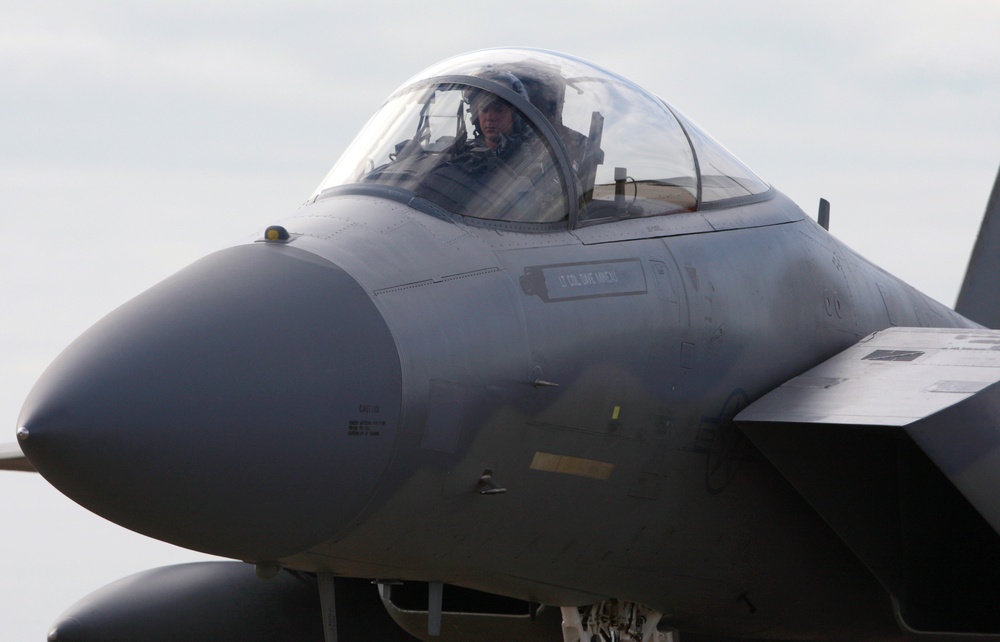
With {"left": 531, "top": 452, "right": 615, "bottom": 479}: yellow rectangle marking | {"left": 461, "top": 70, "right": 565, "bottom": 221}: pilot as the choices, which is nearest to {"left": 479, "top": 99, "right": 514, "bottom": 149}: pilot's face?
{"left": 461, "top": 70, "right": 565, "bottom": 221}: pilot

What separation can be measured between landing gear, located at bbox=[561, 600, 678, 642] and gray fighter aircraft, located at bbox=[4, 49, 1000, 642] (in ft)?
0.07

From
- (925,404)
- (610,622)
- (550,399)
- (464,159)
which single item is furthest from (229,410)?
(925,404)

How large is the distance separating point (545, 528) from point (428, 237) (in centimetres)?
123

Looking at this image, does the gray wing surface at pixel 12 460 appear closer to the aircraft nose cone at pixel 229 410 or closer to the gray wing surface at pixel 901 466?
the aircraft nose cone at pixel 229 410

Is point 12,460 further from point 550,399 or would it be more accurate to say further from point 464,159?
point 550,399

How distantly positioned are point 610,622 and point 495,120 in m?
2.36

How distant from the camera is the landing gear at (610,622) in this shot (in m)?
5.81

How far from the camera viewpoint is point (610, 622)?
6.00 m

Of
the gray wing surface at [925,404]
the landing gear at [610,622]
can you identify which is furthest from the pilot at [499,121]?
the landing gear at [610,622]

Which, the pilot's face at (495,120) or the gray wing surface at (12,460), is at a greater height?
the pilot's face at (495,120)

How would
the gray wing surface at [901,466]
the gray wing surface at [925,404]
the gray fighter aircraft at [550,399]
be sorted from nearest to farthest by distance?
1. the gray fighter aircraft at [550,399]
2. the gray wing surface at [925,404]
3. the gray wing surface at [901,466]

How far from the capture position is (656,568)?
5.77 metres

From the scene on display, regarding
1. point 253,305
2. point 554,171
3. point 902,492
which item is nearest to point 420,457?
point 253,305

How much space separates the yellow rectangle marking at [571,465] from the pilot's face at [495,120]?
140cm
